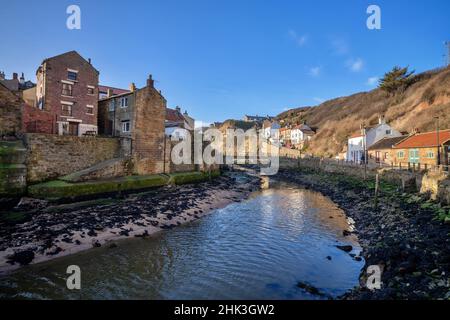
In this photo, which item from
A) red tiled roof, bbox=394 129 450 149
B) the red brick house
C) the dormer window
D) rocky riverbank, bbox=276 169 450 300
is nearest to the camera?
rocky riverbank, bbox=276 169 450 300

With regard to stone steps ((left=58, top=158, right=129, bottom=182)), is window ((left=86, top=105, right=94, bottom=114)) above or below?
above

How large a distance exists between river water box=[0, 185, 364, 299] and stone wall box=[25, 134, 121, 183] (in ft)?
51.1

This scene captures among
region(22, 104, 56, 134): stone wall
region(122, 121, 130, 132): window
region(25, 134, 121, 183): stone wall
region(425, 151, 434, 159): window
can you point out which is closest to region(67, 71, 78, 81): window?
region(22, 104, 56, 134): stone wall

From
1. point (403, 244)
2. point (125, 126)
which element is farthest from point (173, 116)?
point (403, 244)

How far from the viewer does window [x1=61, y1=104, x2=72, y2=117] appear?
35562mm

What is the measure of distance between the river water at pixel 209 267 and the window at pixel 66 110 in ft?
89.8

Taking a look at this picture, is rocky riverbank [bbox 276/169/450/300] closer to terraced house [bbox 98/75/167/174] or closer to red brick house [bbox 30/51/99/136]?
terraced house [bbox 98/75/167/174]

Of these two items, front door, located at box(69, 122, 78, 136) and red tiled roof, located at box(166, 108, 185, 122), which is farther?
red tiled roof, located at box(166, 108, 185, 122)

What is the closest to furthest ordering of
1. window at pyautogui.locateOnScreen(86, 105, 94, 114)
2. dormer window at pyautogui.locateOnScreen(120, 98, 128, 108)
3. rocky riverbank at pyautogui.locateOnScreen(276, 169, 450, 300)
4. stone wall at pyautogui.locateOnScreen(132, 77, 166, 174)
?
rocky riverbank at pyautogui.locateOnScreen(276, 169, 450, 300) → stone wall at pyautogui.locateOnScreen(132, 77, 166, 174) → dormer window at pyautogui.locateOnScreen(120, 98, 128, 108) → window at pyautogui.locateOnScreen(86, 105, 94, 114)

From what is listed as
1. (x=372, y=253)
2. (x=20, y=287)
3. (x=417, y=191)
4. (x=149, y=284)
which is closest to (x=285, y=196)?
(x=417, y=191)

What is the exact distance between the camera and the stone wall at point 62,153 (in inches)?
979

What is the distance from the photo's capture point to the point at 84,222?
1866cm

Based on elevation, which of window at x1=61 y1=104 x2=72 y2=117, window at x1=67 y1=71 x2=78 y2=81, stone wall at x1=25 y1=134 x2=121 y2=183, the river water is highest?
window at x1=67 y1=71 x2=78 y2=81
